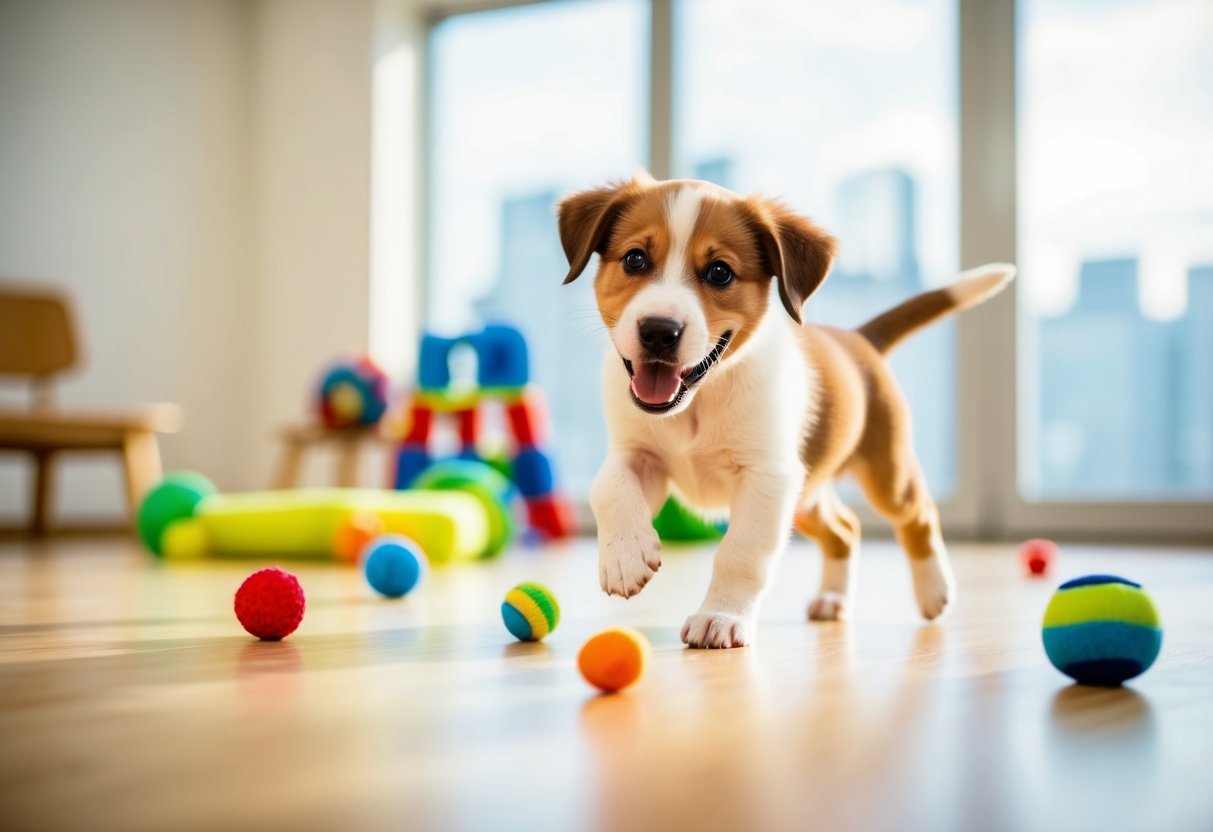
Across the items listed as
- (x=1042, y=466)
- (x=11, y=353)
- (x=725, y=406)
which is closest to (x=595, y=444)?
(x=1042, y=466)

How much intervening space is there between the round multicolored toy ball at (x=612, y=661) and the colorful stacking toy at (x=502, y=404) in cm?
324

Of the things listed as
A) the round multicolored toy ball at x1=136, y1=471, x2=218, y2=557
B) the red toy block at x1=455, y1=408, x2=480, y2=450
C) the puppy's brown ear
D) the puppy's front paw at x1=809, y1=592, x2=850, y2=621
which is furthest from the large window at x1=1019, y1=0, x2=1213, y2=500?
the puppy's brown ear

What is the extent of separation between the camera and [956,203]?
16.7 feet

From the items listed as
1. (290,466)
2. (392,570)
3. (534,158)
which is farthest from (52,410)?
(392,570)

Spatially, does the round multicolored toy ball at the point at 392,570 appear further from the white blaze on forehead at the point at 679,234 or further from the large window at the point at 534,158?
the large window at the point at 534,158

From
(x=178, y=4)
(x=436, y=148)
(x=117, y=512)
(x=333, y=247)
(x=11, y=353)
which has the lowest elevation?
(x=117, y=512)

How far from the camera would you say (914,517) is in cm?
203

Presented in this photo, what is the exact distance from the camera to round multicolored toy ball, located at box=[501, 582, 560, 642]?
1.72 meters

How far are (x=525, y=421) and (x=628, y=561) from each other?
3.08 meters

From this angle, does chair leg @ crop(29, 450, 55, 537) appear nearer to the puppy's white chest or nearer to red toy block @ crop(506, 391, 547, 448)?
red toy block @ crop(506, 391, 547, 448)

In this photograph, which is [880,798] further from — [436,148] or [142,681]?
[436,148]

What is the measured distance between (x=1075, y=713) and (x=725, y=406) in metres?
0.67

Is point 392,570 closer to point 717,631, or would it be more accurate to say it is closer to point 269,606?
point 269,606

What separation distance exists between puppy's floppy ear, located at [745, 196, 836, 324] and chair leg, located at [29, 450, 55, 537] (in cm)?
440
